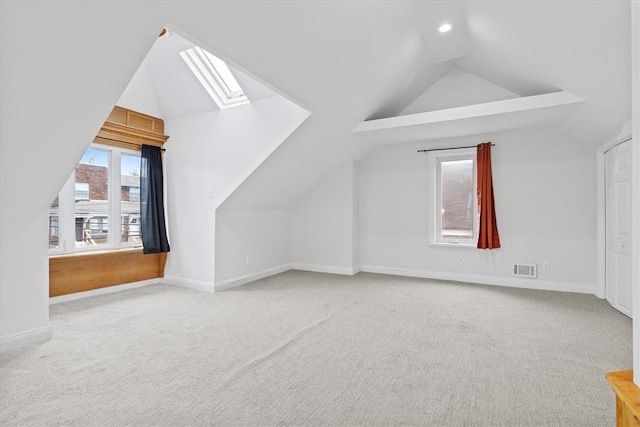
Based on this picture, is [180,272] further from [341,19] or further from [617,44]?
[617,44]

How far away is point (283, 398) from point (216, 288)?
2.62m

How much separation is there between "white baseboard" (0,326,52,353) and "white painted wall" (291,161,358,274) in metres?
3.69

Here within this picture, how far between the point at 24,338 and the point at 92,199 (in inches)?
79.1

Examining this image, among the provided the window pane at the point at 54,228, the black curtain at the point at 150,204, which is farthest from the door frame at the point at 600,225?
the window pane at the point at 54,228

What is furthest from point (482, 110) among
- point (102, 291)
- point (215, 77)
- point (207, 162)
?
point (102, 291)

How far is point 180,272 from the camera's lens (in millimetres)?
4422

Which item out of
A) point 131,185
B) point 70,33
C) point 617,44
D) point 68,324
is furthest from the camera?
point 131,185

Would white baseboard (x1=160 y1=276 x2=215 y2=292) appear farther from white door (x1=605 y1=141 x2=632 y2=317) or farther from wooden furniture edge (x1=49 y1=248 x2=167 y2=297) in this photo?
white door (x1=605 y1=141 x2=632 y2=317)

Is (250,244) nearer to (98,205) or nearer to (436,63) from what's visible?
(98,205)

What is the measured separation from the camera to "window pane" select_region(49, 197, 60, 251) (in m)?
3.60

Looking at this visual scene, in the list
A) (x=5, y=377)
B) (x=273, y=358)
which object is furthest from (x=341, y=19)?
(x=5, y=377)

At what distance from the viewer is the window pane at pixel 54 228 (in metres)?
3.60

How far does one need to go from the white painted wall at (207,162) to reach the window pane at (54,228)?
1.26 meters

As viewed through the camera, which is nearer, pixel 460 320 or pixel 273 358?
pixel 273 358
